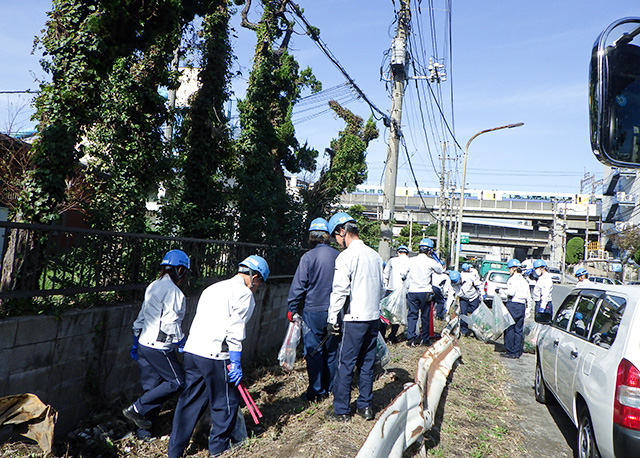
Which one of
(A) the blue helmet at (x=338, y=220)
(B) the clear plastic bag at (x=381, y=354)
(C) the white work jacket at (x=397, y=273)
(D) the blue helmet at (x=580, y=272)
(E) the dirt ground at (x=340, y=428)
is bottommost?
(E) the dirt ground at (x=340, y=428)

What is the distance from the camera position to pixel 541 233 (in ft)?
211

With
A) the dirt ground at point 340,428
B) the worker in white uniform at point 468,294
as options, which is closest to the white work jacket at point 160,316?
the dirt ground at point 340,428

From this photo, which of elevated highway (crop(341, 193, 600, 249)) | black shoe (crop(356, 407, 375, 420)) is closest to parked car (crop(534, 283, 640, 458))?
black shoe (crop(356, 407, 375, 420))

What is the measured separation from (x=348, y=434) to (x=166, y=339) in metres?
1.92

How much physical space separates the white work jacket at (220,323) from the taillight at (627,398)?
282 centimetres

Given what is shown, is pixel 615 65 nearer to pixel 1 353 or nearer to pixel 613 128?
pixel 613 128

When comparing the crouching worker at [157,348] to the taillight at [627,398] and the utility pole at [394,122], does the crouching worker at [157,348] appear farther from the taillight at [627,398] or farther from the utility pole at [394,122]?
the utility pole at [394,122]

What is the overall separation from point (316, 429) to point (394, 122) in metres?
9.88

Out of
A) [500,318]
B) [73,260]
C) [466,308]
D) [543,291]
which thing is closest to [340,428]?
[73,260]

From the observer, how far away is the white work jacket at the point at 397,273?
950cm

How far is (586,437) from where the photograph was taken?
14.2 feet

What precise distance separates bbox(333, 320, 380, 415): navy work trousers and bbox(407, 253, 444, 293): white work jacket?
4257 mm

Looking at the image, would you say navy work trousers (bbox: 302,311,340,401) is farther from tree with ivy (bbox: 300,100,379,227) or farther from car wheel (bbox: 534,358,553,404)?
tree with ivy (bbox: 300,100,379,227)

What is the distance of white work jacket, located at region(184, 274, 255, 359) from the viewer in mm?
4289
